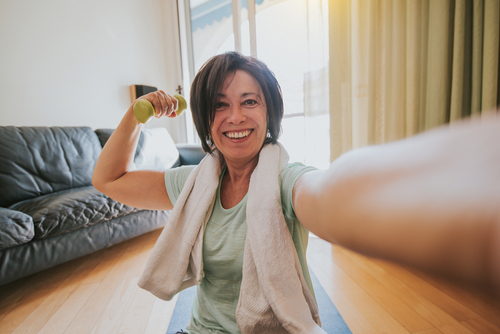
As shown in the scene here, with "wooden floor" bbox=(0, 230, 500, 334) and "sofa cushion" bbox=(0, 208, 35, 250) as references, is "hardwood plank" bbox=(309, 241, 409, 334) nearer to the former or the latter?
"wooden floor" bbox=(0, 230, 500, 334)

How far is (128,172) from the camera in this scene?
2.86 ft

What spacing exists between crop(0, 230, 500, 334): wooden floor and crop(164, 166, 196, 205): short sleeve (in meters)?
0.82

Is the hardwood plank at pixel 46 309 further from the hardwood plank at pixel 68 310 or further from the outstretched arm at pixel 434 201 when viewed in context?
the outstretched arm at pixel 434 201

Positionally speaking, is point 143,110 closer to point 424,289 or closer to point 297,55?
point 424,289

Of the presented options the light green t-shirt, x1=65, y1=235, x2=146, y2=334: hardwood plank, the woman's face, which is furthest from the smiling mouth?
x1=65, y1=235, x2=146, y2=334: hardwood plank

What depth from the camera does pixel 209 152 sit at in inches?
34.7

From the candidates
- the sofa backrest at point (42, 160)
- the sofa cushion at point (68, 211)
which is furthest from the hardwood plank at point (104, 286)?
the sofa backrest at point (42, 160)

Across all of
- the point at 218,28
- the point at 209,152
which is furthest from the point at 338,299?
the point at 218,28

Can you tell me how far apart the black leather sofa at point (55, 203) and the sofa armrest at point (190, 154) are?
32mm

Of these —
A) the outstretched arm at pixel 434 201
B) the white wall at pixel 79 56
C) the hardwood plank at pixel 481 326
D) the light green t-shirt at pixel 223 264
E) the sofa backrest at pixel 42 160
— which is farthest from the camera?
the white wall at pixel 79 56

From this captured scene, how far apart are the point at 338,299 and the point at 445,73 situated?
1.51 metres

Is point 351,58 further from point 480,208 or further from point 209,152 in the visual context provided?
point 480,208

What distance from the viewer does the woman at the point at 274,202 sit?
0.58 ft

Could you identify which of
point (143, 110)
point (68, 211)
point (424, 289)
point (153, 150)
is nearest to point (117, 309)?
point (68, 211)
